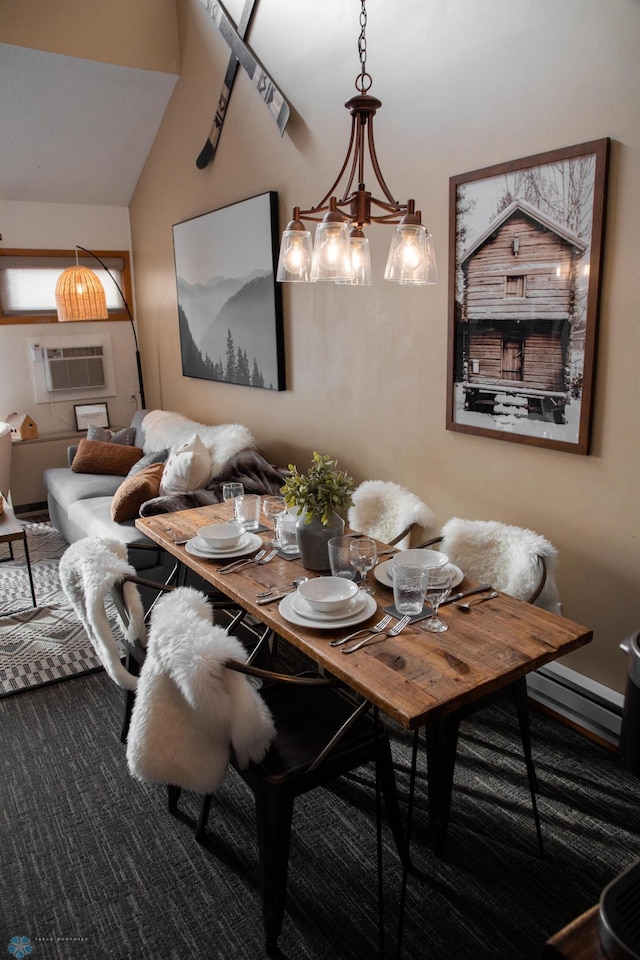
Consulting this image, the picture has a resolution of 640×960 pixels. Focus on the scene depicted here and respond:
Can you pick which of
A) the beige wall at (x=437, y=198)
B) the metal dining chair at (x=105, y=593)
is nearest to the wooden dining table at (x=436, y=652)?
the metal dining chair at (x=105, y=593)

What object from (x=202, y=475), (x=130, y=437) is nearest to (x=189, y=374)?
(x=130, y=437)

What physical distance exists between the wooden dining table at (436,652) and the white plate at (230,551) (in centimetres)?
14

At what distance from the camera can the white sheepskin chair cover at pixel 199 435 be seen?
12.6ft

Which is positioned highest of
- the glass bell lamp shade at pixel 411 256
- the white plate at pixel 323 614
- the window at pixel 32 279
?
the window at pixel 32 279

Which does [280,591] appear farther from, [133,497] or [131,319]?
[131,319]

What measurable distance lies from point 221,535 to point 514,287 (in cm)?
139

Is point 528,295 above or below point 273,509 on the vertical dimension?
above

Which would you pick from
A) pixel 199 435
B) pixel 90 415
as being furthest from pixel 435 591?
pixel 90 415

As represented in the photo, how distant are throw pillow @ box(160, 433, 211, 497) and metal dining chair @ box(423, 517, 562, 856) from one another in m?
1.66

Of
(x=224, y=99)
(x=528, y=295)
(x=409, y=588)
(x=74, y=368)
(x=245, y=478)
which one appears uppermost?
(x=224, y=99)

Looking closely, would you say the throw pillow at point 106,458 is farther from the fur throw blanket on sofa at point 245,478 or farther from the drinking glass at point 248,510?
the drinking glass at point 248,510

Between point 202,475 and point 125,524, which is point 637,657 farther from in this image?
point 125,524

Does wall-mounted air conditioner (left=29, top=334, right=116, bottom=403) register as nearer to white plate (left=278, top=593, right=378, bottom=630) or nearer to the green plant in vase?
the green plant in vase

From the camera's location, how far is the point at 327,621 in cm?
179
